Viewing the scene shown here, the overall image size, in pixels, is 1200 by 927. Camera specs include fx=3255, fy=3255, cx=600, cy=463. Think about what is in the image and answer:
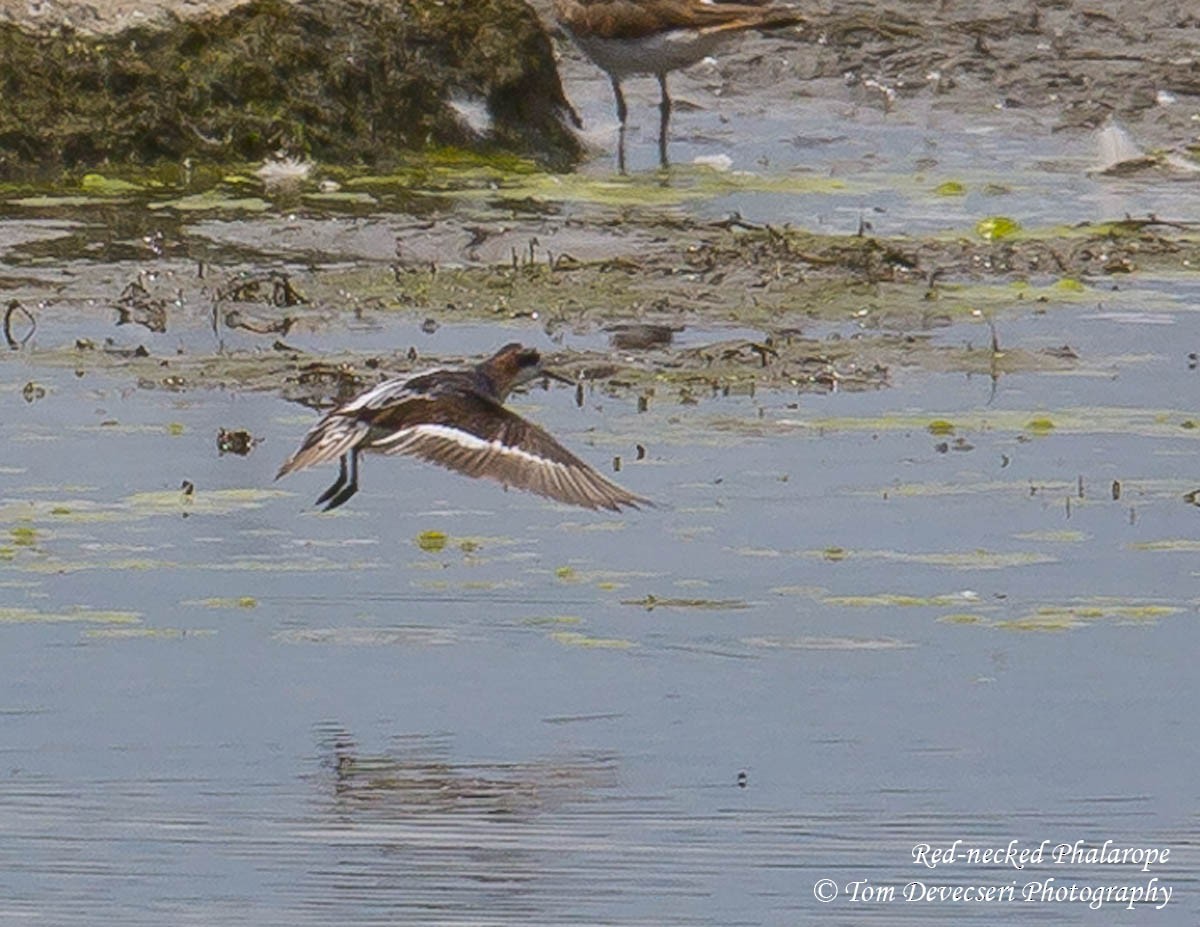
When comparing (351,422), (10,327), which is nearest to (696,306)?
(10,327)

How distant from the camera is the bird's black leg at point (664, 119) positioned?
596 inches

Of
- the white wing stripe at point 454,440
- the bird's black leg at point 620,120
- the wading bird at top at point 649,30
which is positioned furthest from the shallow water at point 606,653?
the wading bird at top at point 649,30

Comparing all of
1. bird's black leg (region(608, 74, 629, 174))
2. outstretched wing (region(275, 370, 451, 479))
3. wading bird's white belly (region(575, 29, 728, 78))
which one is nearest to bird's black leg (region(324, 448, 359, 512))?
outstretched wing (region(275, 370, 451, 479))

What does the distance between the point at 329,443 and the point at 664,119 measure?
23.9ft

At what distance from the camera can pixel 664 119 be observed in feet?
50.3

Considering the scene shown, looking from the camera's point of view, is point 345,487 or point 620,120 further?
point 620,120

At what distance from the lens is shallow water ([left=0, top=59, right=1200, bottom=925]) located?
5.87 metres

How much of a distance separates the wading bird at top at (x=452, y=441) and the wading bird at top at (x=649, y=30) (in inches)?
273

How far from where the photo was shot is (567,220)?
13242 mm

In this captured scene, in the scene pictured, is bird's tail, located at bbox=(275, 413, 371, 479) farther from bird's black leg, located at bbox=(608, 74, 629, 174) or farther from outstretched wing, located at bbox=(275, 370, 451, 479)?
bird's black leg, located at bbox=(608, 74, 629, 174)

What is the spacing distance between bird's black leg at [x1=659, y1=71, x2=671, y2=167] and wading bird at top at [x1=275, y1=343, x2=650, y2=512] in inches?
252

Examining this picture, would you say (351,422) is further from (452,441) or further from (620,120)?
(620,120)

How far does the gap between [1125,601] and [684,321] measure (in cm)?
391

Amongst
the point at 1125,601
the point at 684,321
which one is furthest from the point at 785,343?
the point at 1125,601
